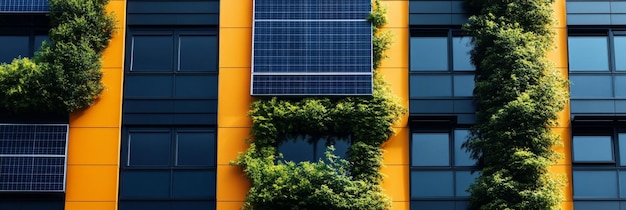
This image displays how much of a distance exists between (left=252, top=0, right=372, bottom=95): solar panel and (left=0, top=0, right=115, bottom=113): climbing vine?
14.5 feet

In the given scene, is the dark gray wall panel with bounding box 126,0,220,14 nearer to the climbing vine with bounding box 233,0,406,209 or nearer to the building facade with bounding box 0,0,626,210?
the building facade with bounding box 0,0,626,210

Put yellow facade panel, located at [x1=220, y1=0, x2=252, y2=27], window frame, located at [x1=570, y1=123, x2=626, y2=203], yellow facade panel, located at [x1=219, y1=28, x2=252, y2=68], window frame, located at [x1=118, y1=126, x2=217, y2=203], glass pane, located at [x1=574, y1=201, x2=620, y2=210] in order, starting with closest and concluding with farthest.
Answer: glass pane, located at [x1=574, y1=201, x2=620, y2=210], window frame, located at [x1=570, y1=123, x2=626, y2=203], window frame, located at [x1=118, y1=126, x2=217, y2=203], yellow facade panel, located at [x1=219, y1=28, x2=252, y2=68], yellow facade panel, located at [x1=220, y1=0, x2=252, y2=27]

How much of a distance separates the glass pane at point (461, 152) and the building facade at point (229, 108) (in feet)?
0.10

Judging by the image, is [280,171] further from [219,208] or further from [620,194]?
[620,194]

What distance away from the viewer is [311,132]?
86.3 ft

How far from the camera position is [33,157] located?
25562 millimetres

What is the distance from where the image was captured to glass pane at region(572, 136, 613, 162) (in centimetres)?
2611

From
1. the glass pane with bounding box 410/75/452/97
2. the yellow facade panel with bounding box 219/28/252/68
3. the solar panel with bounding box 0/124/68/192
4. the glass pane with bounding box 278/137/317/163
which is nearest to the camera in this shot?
the solar panel with bounding box 0/124/68/192

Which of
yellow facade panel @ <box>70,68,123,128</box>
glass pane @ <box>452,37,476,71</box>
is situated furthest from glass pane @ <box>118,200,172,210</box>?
glass pane @ <box>452,37,476,71</box>

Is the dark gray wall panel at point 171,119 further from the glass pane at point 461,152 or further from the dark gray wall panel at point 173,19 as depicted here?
the glass pane at point 461,152

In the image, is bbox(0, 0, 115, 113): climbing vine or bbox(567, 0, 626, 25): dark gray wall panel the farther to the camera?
bbox(567, 0, 626, 25): dark gray wall panel

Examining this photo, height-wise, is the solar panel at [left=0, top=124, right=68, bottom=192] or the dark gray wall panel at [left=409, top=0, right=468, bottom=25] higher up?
the dark gray wall panel at [left=409, top=0, right=468, bottom=25]

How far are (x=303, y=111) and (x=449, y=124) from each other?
405 centimetres

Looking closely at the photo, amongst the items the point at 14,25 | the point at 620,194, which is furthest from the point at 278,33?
the point at 620,194
